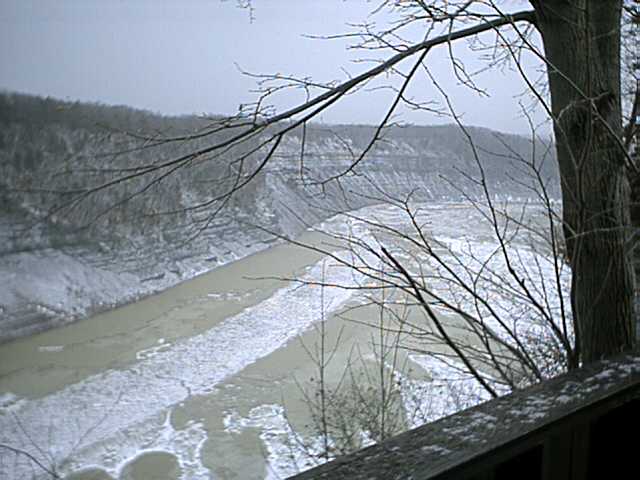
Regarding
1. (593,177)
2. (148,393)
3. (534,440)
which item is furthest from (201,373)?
(534,440)

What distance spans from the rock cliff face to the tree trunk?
32 centimetres

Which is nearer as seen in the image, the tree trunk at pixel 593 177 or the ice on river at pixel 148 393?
the tree trunk at pixel 593 177

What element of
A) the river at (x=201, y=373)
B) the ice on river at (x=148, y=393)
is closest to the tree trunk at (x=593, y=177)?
the river at (x=201, y=373)

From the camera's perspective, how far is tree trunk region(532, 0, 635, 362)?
1096 mm

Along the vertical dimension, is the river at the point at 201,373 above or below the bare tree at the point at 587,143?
below

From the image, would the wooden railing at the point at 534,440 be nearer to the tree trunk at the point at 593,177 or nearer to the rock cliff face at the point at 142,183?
the tree trunk at the point at 593,177

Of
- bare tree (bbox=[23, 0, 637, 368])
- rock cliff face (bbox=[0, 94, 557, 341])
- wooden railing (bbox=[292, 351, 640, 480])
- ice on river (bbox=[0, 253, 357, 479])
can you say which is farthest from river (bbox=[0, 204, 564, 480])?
wooden railing (bbox=[292, 351, 640, 480])

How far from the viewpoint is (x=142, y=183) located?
1.64 metres

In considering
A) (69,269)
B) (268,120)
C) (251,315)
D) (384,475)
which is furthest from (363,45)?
(251,315)

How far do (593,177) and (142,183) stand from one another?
3.98 feet

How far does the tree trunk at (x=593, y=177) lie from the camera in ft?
3.59

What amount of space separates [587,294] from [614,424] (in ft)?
1.93

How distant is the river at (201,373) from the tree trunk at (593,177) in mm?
1018

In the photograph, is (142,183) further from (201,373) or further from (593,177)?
(201,373)
